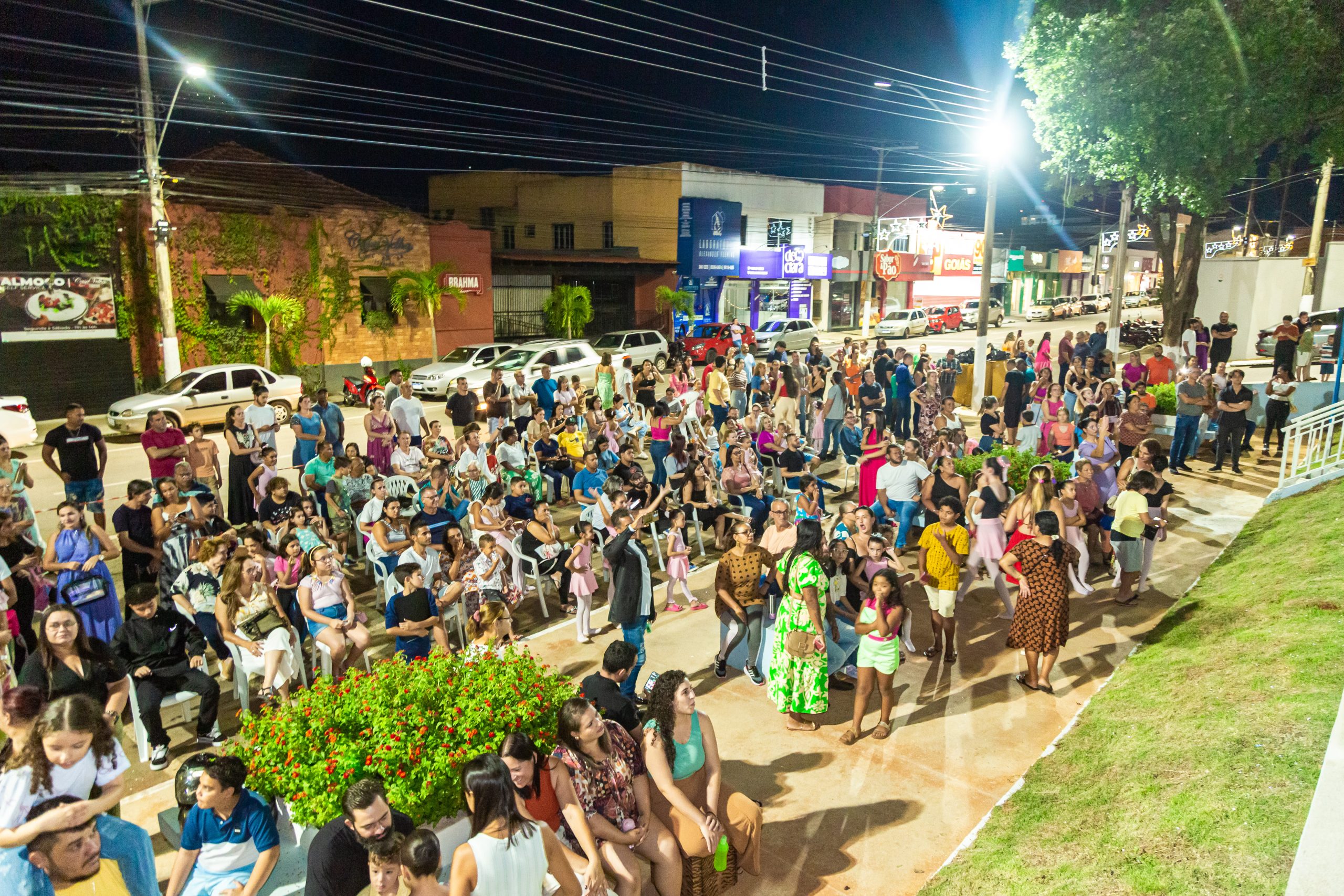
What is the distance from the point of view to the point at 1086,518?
9.42m

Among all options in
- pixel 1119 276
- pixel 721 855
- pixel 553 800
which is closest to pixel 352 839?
pixel 553 800

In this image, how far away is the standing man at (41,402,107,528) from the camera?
30.0ft

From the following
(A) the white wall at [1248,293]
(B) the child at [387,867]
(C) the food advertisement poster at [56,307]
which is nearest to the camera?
(B) the child at [387,867]

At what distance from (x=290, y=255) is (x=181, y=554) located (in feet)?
64.6

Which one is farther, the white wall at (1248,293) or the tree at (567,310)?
the tree at (567,310)

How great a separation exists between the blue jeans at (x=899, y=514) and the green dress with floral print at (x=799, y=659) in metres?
3.64

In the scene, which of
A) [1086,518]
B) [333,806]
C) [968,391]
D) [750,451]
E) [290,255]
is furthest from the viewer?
[290,255]

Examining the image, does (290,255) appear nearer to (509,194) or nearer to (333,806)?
(509,194)

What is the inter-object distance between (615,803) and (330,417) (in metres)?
8.40

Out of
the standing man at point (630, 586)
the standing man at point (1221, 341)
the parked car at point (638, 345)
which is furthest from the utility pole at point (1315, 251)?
the standing man at point (630, 586)

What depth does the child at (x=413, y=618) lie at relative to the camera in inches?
265

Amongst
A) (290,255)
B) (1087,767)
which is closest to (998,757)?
(1087,767)

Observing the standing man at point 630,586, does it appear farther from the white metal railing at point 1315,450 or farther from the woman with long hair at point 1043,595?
the white metal railing at point 1315,450

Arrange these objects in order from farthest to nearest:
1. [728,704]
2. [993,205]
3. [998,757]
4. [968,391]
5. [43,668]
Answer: [968,391] → [993,205] → [728,704] → [998,757] → [43,668]
